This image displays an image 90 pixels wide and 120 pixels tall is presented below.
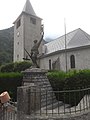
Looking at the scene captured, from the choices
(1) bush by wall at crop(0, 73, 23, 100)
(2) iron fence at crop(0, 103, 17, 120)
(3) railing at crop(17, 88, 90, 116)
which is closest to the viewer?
(2) iron fence at crop(0, 103, 17, 120)

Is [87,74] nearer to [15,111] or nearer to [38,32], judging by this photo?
[15,111]

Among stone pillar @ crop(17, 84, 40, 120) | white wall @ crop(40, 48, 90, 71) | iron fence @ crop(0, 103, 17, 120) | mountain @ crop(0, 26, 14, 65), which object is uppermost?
mountain @ crop(0, 26, 14, 65)

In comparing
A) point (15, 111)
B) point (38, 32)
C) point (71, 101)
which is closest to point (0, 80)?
point (15, 111)

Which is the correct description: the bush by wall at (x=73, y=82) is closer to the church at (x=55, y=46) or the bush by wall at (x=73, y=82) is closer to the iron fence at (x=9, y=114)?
the iron fence at (x=9, y=114)

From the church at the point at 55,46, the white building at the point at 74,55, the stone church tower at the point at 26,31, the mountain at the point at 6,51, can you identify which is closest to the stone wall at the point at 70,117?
the church at the point at 55,46

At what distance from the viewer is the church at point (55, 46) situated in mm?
22328

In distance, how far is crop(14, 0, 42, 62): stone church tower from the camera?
1175 inches

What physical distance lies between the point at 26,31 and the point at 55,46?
248 inches

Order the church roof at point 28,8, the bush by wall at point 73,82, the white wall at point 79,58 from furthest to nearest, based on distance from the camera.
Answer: the church roof at point 28,8, the white wall at point 79,58, the bush by wall at point 73,82

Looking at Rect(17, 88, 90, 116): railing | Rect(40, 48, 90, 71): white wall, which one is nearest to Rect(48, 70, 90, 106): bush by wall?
Rect(17, 88, 90, 116): railing

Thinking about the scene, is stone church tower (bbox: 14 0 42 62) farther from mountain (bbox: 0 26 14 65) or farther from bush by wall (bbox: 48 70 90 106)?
mountain (bbox: 0 26 14 65)

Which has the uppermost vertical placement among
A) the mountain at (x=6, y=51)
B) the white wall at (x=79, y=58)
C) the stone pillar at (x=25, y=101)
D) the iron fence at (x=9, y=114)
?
the mountain at (x=6, y=51)

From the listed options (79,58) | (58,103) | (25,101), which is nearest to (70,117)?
(58,103)

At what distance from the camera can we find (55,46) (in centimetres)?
2844
